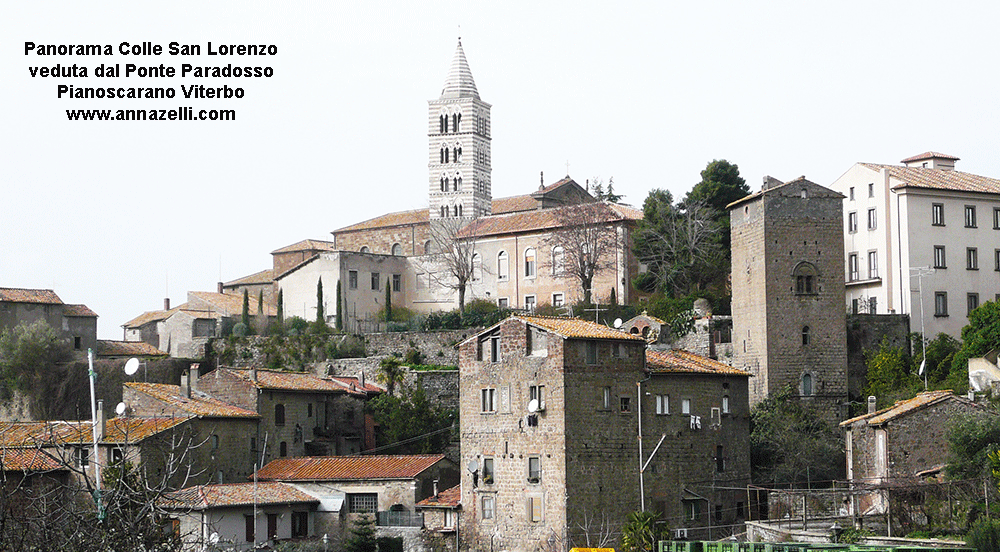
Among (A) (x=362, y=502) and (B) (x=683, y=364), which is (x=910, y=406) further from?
(A) (x=362, y=502)

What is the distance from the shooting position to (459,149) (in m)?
90.4

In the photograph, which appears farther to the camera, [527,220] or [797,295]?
[527,220]

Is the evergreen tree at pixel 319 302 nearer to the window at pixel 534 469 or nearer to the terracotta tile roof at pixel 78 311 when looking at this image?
the terracotta tile roof at pixel 78 311

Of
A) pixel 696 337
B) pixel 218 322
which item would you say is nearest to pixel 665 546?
pixel 696 337

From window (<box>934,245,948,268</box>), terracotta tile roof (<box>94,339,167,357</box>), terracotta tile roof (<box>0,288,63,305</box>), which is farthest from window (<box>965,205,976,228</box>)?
terracotta tile roof (<box>0,288,63,305</box>)

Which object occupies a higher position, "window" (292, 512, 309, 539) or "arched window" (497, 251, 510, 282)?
"arched window" (497, 251, 510, 282)

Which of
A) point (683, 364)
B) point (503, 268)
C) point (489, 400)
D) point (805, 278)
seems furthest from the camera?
point (503, 268)

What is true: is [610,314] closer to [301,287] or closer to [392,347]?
[392,347]

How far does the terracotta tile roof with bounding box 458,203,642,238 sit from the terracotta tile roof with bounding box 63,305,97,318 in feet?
71.9

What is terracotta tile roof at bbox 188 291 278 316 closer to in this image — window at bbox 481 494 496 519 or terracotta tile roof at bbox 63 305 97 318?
terracotta tile roof at bbox 63 305 97 318

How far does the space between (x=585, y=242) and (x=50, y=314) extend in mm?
26909

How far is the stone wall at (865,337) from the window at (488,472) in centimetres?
1604

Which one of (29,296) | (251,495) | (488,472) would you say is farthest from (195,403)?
(29,296)

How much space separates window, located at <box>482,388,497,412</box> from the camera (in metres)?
46.2
